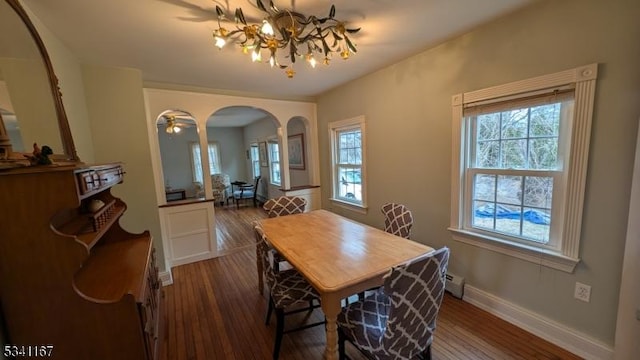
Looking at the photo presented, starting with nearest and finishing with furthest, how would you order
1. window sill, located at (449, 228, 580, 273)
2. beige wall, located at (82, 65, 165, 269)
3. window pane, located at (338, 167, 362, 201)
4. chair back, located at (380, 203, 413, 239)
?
window sill, located at (449, 228, 580, 273)
chair back, located at (380, 203, 413, 239)
beige wall, located at (82, 65, 165, 269)
window pane, located at (338, 167, 362, 201)

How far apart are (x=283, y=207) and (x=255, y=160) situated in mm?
5032

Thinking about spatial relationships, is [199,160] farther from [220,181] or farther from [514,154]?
[514,154]

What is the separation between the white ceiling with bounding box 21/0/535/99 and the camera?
153 centimetres

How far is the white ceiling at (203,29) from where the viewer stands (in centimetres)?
153

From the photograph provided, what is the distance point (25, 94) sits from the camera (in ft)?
4.17

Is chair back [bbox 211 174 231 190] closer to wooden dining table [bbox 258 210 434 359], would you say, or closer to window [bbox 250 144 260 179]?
window [bbox 250 144 260 179]

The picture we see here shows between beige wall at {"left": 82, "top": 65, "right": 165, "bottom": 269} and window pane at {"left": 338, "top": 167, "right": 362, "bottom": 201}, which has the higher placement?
beige wall at {"left": 82, "top": 65, "right": 165, "bottom": 269}

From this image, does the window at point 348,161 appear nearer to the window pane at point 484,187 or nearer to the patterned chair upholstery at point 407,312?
the window pane at point 484,187

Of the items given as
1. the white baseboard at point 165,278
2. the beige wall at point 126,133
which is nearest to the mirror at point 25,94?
the beige wall at point 126,133

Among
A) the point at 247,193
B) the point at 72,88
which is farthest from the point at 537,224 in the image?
the point at 247,193

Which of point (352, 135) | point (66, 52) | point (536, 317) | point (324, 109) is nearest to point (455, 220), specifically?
point (536, 317)

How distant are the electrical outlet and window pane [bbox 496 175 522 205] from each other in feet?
2.03

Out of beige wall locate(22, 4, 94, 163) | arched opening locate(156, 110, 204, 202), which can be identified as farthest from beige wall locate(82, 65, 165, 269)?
arched opening locate(156, 110, 204, 202)

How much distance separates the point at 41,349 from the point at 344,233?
5.72ft
